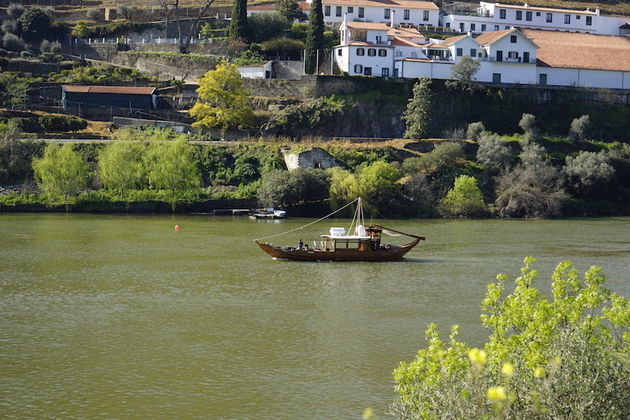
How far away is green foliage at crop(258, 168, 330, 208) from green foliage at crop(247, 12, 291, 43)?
3003 centimetres

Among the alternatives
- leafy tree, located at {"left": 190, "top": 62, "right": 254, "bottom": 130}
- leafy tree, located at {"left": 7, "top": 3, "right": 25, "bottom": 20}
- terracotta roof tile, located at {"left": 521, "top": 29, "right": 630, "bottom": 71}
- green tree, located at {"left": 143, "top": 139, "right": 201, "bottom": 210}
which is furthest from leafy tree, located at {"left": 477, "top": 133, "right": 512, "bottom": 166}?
leafy tree, located at {"left": 7, "top": 3, "right": 25, "bottom": 20}

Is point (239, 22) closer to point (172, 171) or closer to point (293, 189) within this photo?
point (172, 171)

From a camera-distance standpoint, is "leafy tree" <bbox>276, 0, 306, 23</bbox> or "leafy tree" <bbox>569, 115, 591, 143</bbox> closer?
"leafy tree" <bbox>569, 115, 591, 143</bbox>

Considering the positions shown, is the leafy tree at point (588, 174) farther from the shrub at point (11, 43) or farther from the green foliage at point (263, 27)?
the shrub at point (11, 43)

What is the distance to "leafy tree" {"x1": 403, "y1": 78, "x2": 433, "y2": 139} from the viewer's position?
74188mm

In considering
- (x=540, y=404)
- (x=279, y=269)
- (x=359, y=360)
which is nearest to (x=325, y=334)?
(x=359, y=360)

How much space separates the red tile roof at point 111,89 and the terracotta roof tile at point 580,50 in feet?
127

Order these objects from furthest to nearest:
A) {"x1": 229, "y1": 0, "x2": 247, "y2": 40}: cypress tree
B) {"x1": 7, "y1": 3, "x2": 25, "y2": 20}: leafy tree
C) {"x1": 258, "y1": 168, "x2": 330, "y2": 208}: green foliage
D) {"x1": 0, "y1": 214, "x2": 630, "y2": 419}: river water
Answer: {"x1": 7, "y1": 3, "x2": 25, "y2": 20}: leafy tree, {"x1": 229, "y1": 0, "x2": 247, "y2": 40}: cypress tree, {"x1": 258, "y1": 168, "x2": 330, "y2": 208}: green foliage, {"x1": 0, "y1": 214, "x2": 630, "y2": 419}: river water

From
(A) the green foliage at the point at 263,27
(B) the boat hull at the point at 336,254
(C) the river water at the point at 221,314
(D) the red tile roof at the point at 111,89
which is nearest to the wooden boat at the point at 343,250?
(B) the boat hull at the point at 336,254

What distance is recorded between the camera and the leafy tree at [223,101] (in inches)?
2953

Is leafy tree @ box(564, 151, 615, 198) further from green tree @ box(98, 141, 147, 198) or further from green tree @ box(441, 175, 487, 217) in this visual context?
green tree @ box(98, 141, 147, 198)

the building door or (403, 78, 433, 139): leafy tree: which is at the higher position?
the building door

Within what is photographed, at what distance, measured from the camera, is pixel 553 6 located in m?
108

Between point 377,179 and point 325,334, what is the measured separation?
119 feet
